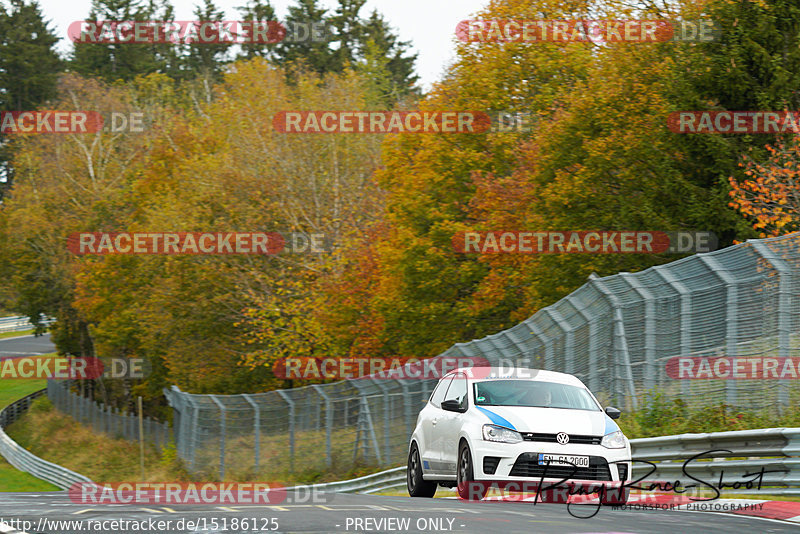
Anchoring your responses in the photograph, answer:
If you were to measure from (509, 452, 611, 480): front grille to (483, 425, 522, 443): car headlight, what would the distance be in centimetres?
21

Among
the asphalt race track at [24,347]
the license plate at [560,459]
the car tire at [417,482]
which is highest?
the license plate at [560,459]

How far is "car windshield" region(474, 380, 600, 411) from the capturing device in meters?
13.4

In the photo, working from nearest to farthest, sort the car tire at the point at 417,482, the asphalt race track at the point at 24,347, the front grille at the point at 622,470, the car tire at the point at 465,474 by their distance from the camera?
the front grille at the point at 622,470 → the car tire at the point at 465,474 → the car tire at the point at 417,482 → the asphalt race track at the point at 24,347

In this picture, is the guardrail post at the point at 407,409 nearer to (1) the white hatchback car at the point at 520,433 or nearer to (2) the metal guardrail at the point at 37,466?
(1) the white hatchback car at the point at 520,433

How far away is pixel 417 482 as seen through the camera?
49.1 feet

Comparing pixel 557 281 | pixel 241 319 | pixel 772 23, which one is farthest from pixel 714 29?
pixel 241 319

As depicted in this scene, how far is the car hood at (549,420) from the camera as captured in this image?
12.4 m

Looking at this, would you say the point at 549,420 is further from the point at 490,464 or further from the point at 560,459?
the point at 490,464

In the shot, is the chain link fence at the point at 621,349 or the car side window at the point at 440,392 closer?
the car side window at the point at 440,392

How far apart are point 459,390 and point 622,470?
8.38 feet

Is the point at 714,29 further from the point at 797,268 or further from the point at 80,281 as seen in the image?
the point at 80,281

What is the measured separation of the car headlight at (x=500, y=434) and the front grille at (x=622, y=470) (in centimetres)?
120

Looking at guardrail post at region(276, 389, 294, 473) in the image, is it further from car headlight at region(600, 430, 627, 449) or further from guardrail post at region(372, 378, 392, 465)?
car headlight at region(600, 430, 627, 449)

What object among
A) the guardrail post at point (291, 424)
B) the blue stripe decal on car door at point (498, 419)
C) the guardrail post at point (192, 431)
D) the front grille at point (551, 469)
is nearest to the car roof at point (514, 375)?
the blue stripe decal on car door at point (498, 419)
